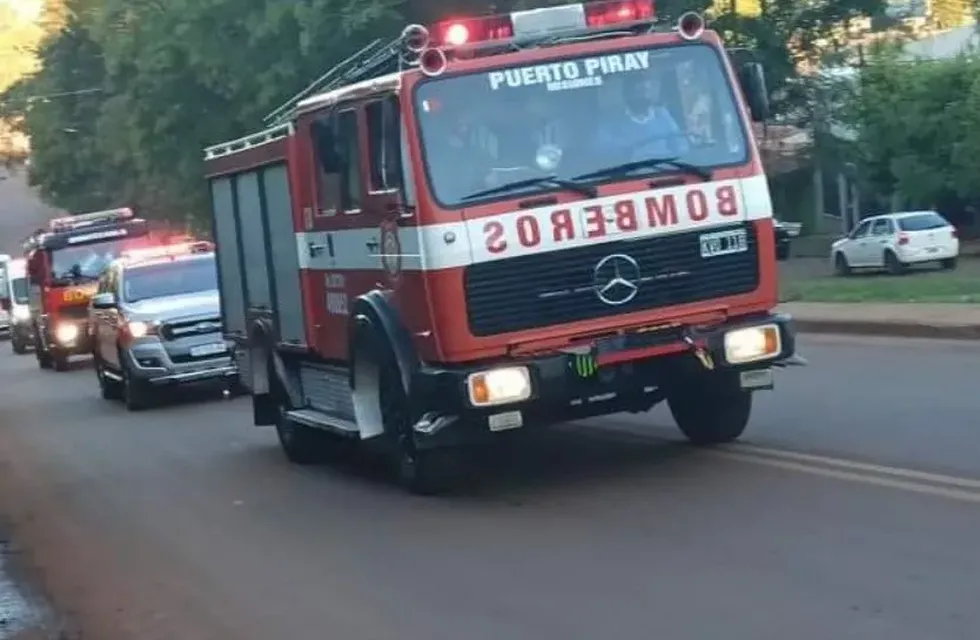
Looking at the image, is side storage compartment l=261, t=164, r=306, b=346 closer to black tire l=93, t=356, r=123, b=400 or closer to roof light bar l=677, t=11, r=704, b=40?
roof light bar l=677, t=11, r=704, b=40

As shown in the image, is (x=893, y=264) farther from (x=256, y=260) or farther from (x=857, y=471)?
(x=857, y=471)

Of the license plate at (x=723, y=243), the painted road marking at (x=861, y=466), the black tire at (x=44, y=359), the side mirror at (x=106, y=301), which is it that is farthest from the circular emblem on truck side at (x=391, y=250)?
the black tire at (x=44, y=359)

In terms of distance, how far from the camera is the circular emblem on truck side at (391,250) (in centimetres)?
1152

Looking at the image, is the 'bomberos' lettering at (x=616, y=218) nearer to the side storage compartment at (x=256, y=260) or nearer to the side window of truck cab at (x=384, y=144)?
the side window of truck cab at (x=384, y=144)

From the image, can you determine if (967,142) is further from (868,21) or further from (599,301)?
(599,301)

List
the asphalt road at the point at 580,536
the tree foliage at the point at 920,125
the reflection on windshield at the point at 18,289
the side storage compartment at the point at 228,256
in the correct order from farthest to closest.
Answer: the reflection on windshield at the point at 18,289 → the tree foliage at the point at 920,125 → the side storage compartment at the point at 228,256 → the asphalt road at the point at 580,536

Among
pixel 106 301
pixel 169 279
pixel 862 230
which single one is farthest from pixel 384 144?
pixel 862 230

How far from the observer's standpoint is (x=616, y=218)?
11156 mm

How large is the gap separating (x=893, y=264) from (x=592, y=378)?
32.4 meters

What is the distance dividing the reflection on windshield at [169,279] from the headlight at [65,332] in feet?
33.7

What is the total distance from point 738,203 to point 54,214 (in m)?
80.7

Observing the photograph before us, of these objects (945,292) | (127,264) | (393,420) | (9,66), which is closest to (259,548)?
(393,420)

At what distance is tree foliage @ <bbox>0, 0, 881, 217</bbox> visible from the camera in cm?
3588

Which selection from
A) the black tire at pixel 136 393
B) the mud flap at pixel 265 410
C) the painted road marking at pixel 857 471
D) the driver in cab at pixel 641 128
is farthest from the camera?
the black tire at pixel 136 393
